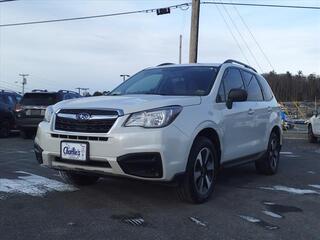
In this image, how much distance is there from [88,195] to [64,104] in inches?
48.2

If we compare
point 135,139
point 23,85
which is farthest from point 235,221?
point 23,85

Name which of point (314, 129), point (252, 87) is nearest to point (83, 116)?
point (252, 87)

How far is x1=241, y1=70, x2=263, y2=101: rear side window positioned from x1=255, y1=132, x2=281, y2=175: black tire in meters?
0.83

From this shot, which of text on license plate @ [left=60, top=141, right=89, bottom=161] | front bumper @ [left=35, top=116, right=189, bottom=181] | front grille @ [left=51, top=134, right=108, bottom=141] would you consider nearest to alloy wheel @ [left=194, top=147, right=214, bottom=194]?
front bumper @ [left=35, top=116, right=189, bottom=181]

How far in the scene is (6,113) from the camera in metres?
16.5

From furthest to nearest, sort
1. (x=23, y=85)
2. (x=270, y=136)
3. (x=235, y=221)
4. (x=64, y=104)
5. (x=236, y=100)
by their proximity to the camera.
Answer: (x=23, y=85), (x=270, y=136), (x=236, y=100), (x=64, y=104), (x=235, y=221)

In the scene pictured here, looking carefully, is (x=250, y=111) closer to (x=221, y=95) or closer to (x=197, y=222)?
(x=221, y=95)

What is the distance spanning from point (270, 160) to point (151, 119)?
12.6 feet

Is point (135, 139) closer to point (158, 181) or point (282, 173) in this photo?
point (158, 181)

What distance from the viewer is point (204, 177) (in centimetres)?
612

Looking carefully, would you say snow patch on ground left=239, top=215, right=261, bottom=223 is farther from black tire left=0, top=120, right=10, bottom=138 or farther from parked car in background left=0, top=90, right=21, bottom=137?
black tire left=0, top=120, right=10, bottom=138

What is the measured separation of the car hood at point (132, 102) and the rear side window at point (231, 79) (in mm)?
949

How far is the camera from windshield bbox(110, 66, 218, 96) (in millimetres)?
6531

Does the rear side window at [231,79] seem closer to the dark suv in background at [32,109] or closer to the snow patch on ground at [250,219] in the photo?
the snow patch on ground at [250,219]
